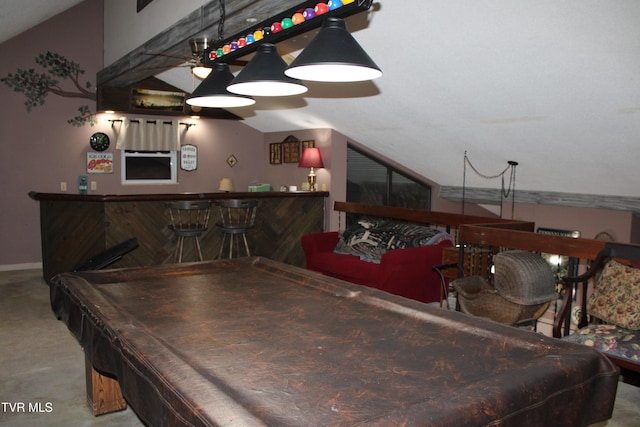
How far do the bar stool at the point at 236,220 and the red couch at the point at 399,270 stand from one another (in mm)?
1006

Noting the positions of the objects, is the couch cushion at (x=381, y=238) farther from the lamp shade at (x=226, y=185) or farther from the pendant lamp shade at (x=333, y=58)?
the pendant lamp shade at (x=333, y=58)

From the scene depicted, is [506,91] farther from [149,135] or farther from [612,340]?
[149,135]

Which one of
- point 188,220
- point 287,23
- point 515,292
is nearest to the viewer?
point 287,23

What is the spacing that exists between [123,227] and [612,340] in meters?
4.74

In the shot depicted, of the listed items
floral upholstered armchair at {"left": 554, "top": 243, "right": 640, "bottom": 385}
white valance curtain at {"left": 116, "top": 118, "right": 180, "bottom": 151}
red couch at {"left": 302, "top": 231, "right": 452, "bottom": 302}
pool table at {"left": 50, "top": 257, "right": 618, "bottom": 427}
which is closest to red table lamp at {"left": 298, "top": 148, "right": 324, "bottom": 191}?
red couch at {"left": 302, "top": 231, "right": 452, "bottom": 302}

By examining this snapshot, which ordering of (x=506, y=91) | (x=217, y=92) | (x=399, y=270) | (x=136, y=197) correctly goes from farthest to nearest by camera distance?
1. (x=136, y=197)
2. (x=399, y=270)
3. (x=506, y=91)
4. (x=217, y=92)

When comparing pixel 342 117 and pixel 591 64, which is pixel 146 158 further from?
pixel 591 64

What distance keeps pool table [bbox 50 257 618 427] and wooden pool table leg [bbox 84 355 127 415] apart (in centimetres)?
57

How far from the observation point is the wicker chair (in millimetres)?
3496

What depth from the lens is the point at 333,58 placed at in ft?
6.77

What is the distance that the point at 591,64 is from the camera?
3453 mm

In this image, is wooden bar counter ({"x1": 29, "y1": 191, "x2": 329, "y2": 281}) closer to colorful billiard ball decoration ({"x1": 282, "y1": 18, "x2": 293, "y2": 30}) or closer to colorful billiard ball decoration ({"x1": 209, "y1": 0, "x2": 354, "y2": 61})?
colorful billiard ball decoration ({"x1": 209, "y1": 0, "x2": 354, "y2": 61})

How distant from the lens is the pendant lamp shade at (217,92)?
287 centimetres

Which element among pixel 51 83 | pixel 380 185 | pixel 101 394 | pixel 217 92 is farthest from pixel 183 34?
pixel 380 185
